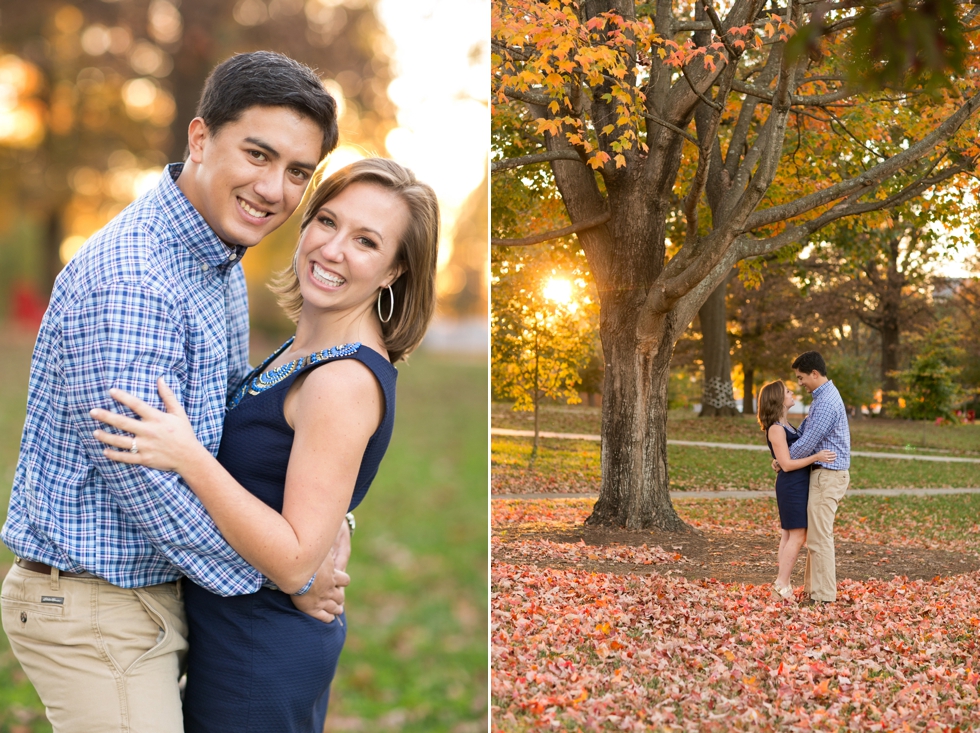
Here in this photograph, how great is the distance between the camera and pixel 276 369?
2.14 m

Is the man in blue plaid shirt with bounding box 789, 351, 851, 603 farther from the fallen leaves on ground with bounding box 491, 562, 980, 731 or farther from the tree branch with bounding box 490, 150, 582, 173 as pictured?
the tree branch with bounding box 490, 150, 582, 173

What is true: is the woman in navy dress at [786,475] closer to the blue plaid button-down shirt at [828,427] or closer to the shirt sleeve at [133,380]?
the blue plaid button-down shirt at [828,427]

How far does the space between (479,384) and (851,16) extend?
1536cm

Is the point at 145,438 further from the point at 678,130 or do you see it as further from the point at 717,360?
the point at 678,130

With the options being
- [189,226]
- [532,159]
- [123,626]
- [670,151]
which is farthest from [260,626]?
[670,151]

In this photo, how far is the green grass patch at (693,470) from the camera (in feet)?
9.23

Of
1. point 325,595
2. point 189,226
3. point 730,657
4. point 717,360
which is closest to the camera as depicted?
point 189,226

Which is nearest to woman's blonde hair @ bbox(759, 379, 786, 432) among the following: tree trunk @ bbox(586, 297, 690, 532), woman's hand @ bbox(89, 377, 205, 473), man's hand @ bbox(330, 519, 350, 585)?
tree trunk @ bbox(586, 297, 690, 532)

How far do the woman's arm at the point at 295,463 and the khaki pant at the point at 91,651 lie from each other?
38cm

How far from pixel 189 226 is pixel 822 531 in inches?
85.0

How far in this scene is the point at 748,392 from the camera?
288 cm

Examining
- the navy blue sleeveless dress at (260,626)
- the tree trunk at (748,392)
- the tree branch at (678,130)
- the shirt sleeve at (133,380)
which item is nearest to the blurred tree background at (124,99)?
the tree branch at (678,130)

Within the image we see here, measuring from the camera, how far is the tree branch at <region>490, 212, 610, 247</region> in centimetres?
313

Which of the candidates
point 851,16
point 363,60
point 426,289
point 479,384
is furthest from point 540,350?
point 479,384
